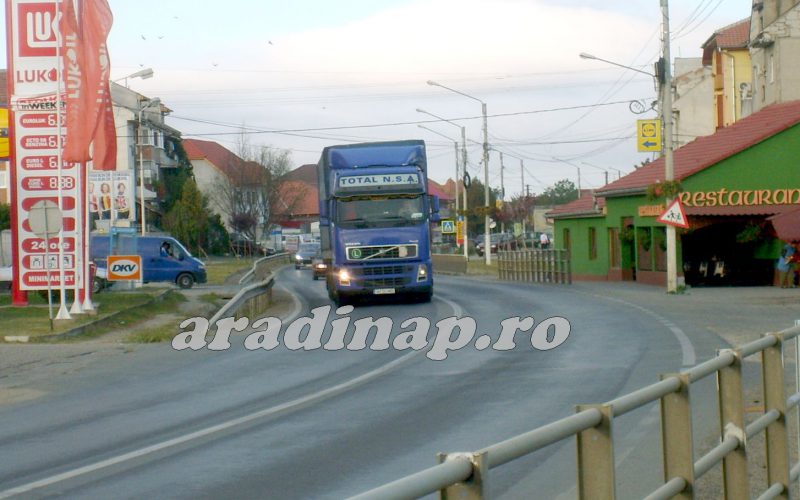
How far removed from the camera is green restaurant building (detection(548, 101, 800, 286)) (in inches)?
1567

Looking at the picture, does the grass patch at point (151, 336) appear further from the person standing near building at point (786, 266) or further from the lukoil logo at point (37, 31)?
the person standing near building at point (786, 266)

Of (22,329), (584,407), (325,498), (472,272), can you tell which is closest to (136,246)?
(472,272)

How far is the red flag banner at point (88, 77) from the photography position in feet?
81.8

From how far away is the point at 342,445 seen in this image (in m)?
9.91

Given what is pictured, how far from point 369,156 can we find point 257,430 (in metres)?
18.9

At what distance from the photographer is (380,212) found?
29.4 metres

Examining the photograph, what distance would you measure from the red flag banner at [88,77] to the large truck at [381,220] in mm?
6067

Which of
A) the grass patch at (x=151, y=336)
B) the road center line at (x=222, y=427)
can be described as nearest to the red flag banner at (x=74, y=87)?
the grass patch at (x=151, y=336)

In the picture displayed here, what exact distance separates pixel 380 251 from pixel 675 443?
2507cm

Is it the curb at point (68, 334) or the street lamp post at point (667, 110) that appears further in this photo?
the street lamp post at point (667, 110)

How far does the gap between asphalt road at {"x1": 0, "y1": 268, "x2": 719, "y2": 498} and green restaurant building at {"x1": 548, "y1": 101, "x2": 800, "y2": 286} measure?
20.0 m

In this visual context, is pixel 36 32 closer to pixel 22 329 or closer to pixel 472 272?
pixel 22 329

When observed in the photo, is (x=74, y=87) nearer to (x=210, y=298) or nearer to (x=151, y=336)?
(x=151, y=336)

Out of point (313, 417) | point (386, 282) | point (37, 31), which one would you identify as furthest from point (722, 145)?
point (313, 417)
